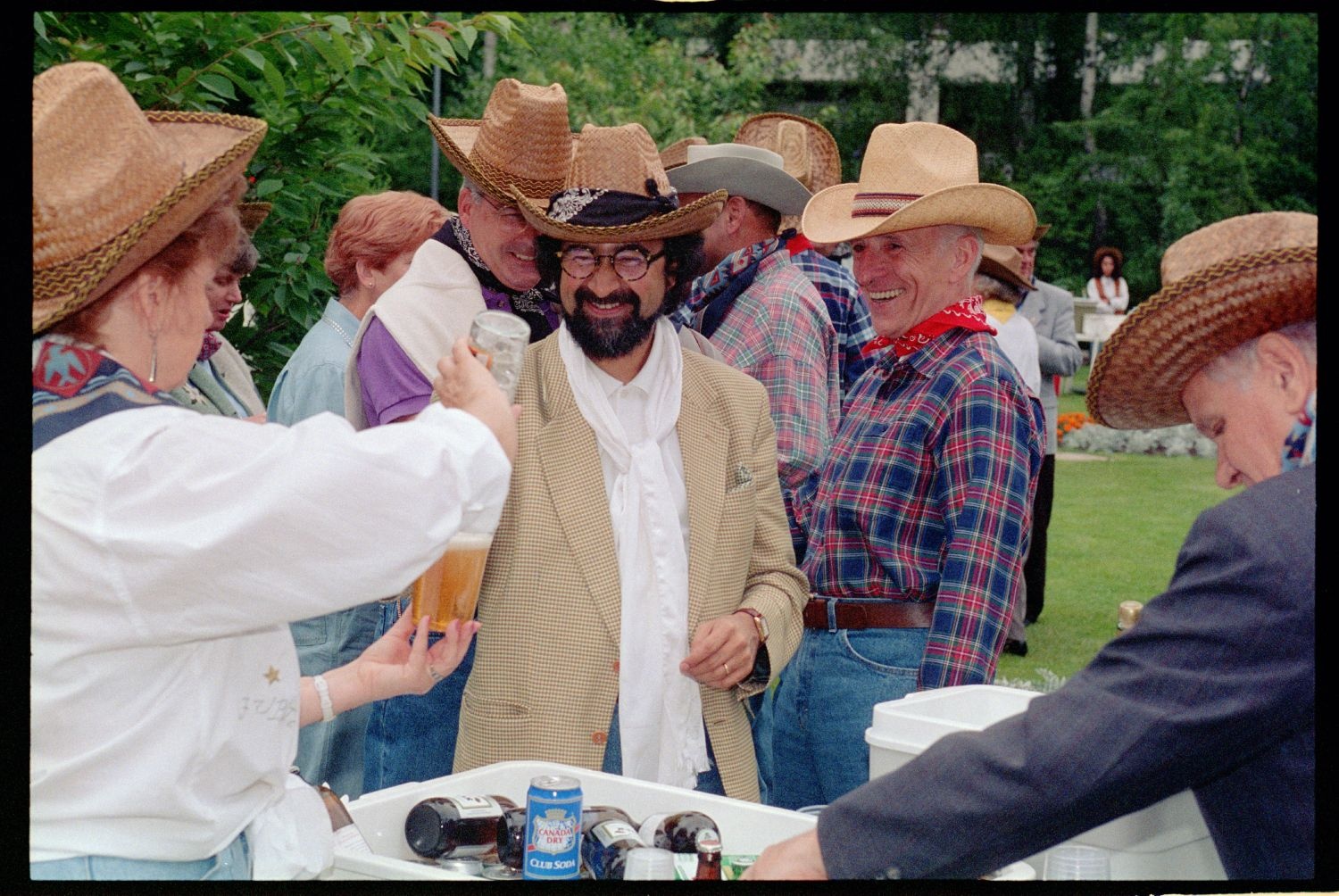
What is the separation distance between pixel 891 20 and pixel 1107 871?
11.4 meters

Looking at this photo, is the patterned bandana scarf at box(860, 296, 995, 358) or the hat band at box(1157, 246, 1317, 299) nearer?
the hat band at box(1157, 246, 1317, 299)

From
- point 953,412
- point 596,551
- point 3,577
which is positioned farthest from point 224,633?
point 953,412

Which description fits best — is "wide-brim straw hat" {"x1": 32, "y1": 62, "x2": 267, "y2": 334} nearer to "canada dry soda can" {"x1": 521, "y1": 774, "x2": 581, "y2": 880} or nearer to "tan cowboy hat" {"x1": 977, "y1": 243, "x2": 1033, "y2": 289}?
"canada dry soda can" {"x1": 521, "y1": 774, "x2": 581, "y2": 880}

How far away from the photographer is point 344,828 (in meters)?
1.98

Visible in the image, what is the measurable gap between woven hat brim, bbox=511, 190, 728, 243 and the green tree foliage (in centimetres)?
67

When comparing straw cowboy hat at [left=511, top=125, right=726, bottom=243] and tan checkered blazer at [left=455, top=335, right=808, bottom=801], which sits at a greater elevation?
straw cowboy hat at [left=511, top=125, right=726, bottom=243]

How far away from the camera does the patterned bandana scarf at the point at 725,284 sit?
377 centimetres

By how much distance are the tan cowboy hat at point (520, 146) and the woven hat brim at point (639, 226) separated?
0.95 feet

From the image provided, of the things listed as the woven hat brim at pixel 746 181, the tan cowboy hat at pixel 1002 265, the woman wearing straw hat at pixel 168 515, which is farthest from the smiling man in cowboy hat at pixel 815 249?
the woman wearing straw hat at pixel 168 515

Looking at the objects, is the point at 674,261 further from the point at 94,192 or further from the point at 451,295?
the point at 94,192

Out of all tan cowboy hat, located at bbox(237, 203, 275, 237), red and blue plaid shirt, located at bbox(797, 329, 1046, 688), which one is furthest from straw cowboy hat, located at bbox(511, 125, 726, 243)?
tan cowboy hat, located at bbox(237, 203, 275, 237)

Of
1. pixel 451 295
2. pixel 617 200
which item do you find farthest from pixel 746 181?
pixel 617 200

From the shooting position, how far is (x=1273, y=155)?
21.2 feet

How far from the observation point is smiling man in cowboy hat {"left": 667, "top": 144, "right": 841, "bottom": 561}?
353 centimetres
